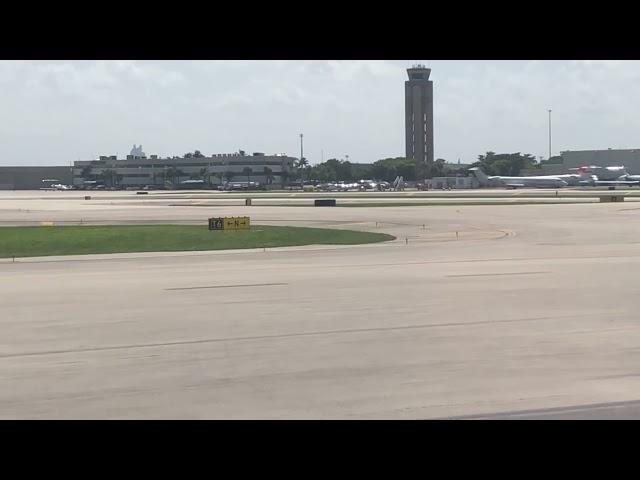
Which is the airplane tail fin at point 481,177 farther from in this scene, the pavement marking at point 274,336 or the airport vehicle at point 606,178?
the pavement marking at point 274,336

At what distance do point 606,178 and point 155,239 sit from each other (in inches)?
5651

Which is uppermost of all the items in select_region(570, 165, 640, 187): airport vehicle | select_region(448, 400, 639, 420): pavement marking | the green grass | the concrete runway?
select_region(570, 165, 640, 187): airport vehicle

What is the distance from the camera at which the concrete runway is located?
9.64 m

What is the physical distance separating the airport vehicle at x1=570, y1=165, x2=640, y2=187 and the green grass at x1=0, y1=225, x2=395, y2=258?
395 ft

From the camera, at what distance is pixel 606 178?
545 feet

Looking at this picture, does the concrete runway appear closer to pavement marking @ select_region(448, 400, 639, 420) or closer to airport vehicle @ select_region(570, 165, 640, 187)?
pavement marking @ select_region(448, 400, 639, 420)

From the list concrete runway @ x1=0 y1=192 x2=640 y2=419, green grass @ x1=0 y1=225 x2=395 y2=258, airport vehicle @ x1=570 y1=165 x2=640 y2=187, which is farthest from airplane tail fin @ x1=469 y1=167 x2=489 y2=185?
concrete runway @ x1=0 y1=192 x2=640 y2=419

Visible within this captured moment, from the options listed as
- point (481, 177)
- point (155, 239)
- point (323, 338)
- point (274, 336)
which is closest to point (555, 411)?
point (323, 338)

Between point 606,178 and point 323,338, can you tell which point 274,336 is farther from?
point 606,178
